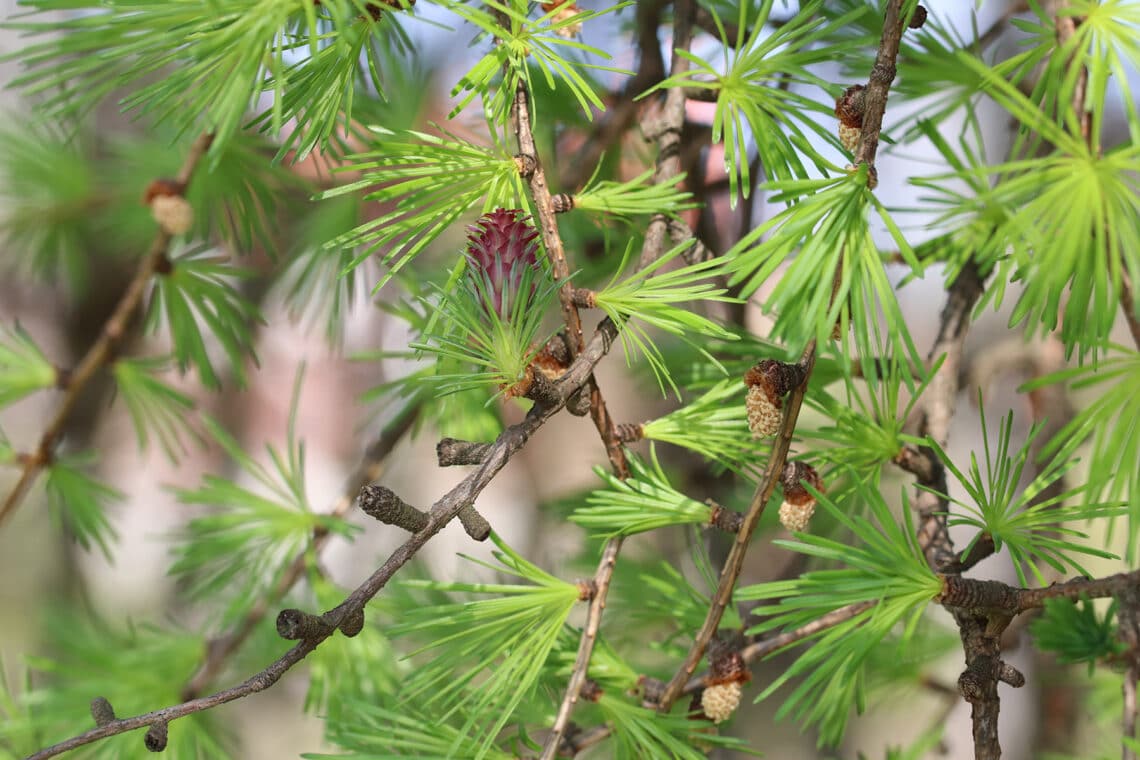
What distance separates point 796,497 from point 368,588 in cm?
12

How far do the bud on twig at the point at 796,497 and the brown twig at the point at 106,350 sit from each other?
1.05 ft

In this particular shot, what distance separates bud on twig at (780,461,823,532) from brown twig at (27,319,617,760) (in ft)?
0.23

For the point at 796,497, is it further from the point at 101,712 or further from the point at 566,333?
the point at 101,712

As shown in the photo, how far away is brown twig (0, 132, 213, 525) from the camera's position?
1.50 ft

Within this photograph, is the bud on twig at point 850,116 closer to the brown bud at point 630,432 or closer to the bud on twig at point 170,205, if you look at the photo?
the brown bud at point 630,432

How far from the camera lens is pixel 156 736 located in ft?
0.72

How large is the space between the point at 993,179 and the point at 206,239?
484 millimetres

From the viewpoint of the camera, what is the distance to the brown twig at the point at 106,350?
458 millimetres

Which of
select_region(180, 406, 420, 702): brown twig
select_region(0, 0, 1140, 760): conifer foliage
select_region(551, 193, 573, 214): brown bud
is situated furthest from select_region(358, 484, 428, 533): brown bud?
select_region(180, 406, 420, 702): brown twig

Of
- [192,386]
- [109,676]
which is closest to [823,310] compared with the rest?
[109,676]

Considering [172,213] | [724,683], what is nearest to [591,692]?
[724,683]

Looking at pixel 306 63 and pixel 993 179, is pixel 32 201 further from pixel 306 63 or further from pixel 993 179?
pixel 993 179

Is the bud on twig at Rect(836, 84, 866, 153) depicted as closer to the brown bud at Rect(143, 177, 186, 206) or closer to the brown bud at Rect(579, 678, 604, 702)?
the brown bud at Rect(579, 678, 604, 702)

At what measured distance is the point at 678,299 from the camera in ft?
0.80
